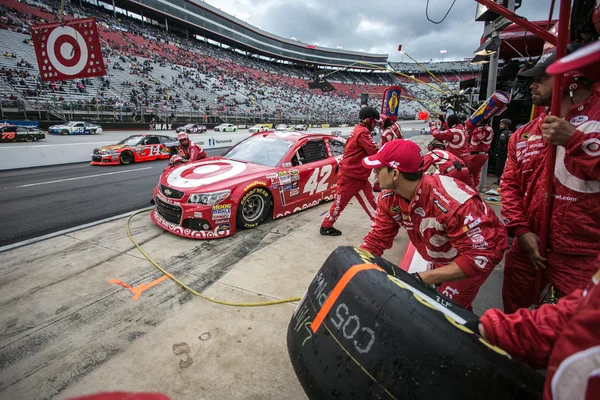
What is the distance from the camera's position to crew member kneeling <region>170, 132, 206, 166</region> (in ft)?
20.1

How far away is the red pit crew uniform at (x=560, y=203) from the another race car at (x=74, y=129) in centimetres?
2349

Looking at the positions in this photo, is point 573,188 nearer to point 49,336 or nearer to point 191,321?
point 191,321

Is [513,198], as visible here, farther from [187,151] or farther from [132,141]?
[132,141]

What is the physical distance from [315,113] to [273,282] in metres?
49.5

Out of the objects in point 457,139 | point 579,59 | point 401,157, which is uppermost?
point 579,59

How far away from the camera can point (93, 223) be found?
15.2 feet

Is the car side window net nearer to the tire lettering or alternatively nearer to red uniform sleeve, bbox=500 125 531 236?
red uniform sleeve, bbox=500 125 531 236

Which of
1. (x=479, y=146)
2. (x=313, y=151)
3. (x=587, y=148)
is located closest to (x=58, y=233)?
(x=313, y=151)

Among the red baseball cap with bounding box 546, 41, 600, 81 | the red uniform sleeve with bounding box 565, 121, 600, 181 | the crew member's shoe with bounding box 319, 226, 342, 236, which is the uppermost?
the red baseball cap with bounding box 546, 41, 600, 81

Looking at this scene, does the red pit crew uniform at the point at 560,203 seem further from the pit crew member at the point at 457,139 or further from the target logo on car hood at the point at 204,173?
the target logo on car hood at the point at 204,173

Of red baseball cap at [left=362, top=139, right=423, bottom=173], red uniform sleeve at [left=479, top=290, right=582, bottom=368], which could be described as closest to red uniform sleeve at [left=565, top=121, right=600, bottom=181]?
red baseball cap at [left=362, top=139, right=423, bottom=173]

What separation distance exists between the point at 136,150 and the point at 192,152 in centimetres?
755

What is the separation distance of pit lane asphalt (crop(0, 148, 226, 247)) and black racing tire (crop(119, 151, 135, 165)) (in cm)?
121

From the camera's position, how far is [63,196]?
651cm
